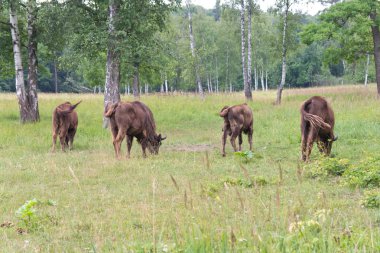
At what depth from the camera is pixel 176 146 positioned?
561 inches

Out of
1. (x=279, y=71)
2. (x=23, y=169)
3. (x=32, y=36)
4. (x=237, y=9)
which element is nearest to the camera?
(x=23, y=169)

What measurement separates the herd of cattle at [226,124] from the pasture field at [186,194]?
1.62 feet

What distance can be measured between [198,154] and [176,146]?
2.21m

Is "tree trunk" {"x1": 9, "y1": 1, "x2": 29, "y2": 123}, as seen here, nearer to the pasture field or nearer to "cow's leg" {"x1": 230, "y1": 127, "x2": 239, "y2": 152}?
the pasture field

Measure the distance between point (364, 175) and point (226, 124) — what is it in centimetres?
541

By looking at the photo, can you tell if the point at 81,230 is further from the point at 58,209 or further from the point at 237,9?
the point at 237,9

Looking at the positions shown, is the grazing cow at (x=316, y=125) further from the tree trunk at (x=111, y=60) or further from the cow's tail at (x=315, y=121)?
the tree trunk at (x=111, y=60)

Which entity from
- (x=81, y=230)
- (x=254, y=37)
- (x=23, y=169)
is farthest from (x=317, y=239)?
(x=254, y=37)

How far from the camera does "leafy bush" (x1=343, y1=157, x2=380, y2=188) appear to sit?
7195 mm

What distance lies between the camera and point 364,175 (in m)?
7.36

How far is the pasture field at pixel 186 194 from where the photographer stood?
3.61 metres

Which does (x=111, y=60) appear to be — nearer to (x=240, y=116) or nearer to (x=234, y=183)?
(x=240, y=116)

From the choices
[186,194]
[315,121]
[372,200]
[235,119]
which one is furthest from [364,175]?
[235,119]

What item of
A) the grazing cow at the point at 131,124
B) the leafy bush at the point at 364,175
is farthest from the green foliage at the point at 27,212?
the grazing cow at the point at 131,124
